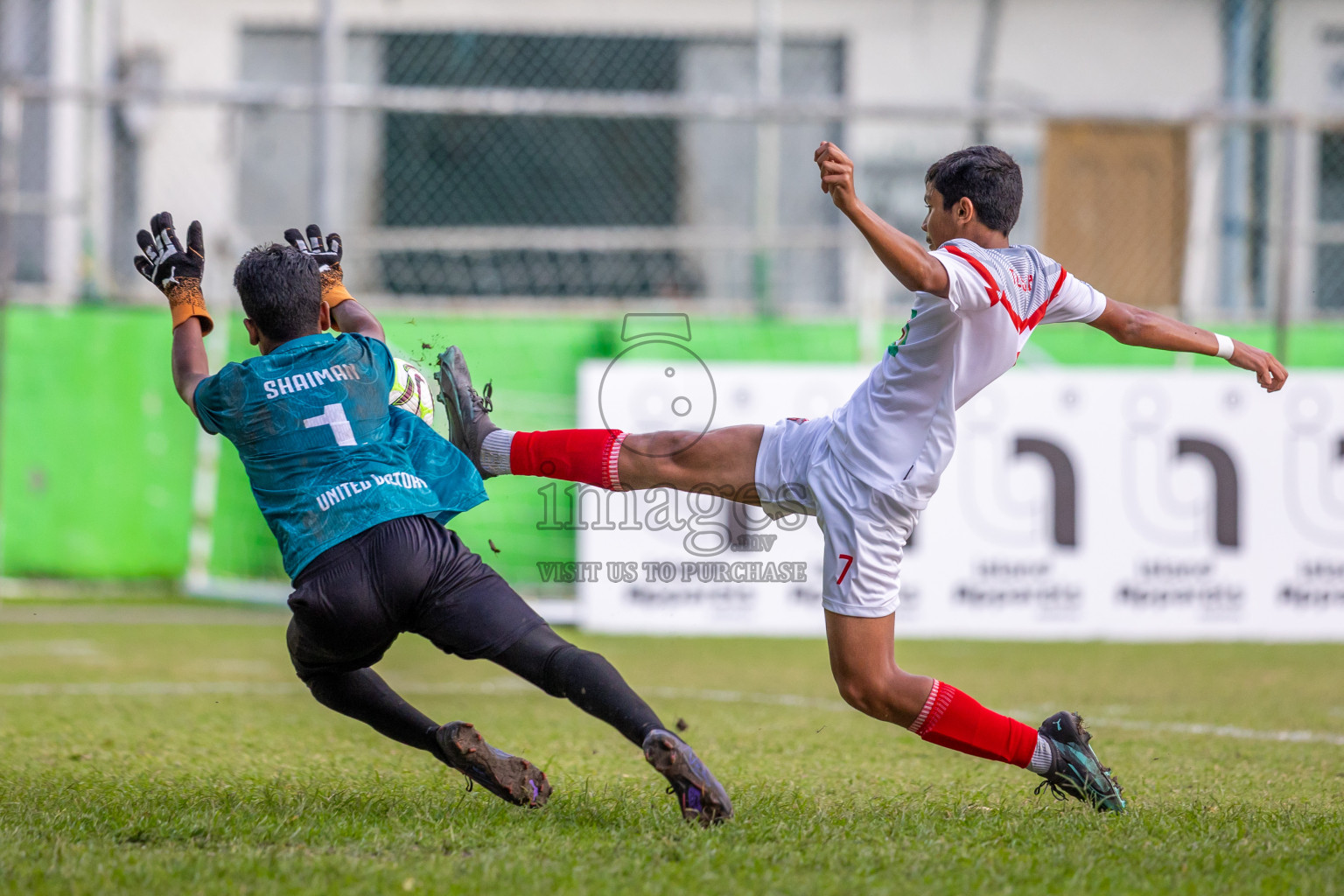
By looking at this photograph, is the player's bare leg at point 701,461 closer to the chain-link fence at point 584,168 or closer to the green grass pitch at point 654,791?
the green grass pitch at point 654,791

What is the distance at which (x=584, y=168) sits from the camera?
562 inches

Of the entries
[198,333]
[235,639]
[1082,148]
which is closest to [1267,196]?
[1082,148]

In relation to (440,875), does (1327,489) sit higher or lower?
higher

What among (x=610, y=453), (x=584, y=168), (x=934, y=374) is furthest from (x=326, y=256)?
(x=584, y=168)

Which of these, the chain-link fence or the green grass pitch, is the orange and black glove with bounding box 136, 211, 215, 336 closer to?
the green grass pitch

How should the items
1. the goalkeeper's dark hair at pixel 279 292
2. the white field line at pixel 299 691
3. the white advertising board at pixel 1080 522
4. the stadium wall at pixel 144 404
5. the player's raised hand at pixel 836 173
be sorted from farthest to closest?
the stadium wall at pixel 144 404 → the white advertising board at pixel 1080 522 → the white field line at pixel 299 691 → the goalkeeper's dark hair at pixel 279 292 → the player's raised hand at pixel 836 173

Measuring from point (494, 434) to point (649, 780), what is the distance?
4.07 ft

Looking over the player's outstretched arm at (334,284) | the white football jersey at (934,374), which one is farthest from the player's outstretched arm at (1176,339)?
the player's outstretched arm at (334,284)

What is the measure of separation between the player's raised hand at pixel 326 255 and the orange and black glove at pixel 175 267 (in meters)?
0.27

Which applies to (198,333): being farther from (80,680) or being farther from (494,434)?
(80,680)

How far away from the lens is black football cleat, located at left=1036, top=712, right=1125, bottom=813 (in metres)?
3.99

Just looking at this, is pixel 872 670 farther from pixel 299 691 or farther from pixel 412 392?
pixel 299 691

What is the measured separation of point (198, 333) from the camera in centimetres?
384

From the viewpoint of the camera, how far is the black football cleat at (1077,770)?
13.1ft
